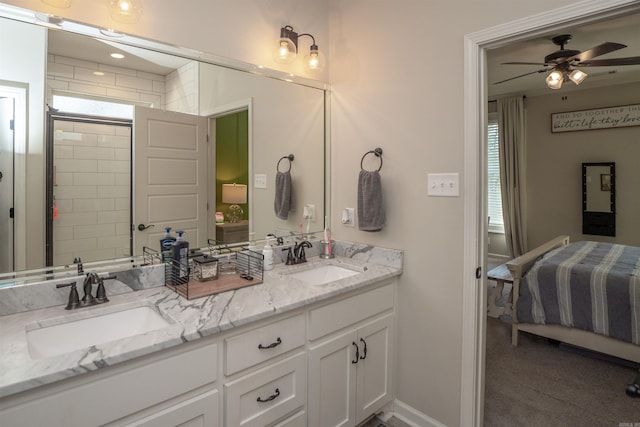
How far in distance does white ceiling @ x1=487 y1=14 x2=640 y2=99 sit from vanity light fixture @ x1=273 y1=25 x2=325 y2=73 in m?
1.26

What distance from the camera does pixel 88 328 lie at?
4.34 feet

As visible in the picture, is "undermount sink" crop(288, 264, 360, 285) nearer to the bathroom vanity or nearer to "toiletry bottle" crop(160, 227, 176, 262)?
the bathroom vanity

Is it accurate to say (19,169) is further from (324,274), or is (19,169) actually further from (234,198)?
(324,274)

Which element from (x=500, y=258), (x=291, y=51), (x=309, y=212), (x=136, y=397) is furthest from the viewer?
(x=500, y=258)

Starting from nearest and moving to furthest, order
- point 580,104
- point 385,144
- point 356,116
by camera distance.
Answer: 1. point 385,144
2. point 356,116
3. point 580,104

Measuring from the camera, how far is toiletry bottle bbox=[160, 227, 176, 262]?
1.68 metres

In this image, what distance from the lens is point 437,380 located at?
1.91 m

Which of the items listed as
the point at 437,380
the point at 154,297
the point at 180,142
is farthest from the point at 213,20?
the point at 437,380

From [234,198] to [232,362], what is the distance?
101 centimetres

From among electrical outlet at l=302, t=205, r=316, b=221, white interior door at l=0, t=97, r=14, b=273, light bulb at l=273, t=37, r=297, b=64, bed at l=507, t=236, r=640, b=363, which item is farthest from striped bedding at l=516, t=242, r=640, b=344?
white interior door at l=0, t=97, r=14, b=273

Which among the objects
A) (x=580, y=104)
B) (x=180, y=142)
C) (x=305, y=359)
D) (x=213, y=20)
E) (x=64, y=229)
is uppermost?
Result: (x=580, y=104)

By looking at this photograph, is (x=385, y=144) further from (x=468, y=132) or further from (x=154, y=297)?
(x=154, y=297)

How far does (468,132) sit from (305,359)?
1.31m

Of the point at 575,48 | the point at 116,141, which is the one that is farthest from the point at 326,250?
the point at 575,48
